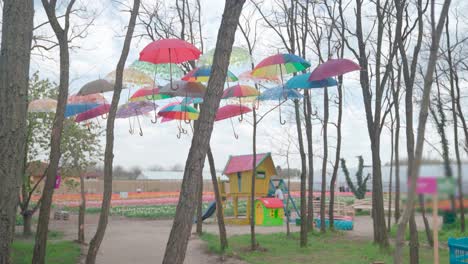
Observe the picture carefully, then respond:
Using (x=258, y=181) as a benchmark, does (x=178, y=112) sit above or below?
above

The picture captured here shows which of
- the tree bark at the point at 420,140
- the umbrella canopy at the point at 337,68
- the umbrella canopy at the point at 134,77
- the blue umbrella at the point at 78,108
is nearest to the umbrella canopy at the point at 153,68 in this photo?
the umbrella canopy at the point at 134,77

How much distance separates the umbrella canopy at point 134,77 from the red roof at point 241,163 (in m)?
12.2

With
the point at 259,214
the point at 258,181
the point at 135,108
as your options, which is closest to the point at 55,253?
the point at 135,108

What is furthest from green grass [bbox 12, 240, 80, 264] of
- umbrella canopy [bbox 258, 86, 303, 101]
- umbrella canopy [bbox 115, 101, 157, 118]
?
umbrella canopy [bbox 258, 86, 303, 101]

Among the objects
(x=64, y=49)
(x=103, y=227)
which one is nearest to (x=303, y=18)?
(x=64, y=49)

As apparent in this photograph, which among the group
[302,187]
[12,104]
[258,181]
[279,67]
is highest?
[279,67]

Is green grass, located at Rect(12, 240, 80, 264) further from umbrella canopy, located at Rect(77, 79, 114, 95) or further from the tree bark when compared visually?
the tree bark

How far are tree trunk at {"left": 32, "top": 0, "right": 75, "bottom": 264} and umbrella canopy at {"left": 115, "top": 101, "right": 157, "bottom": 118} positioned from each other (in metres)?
2.67

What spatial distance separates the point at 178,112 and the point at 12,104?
23.3 feet

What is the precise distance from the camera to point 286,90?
39.0ft

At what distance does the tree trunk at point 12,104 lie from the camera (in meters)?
6.89

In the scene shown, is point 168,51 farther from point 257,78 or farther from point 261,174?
point 261,174

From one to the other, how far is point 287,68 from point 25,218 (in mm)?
12818

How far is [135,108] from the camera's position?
13297 millimetres
